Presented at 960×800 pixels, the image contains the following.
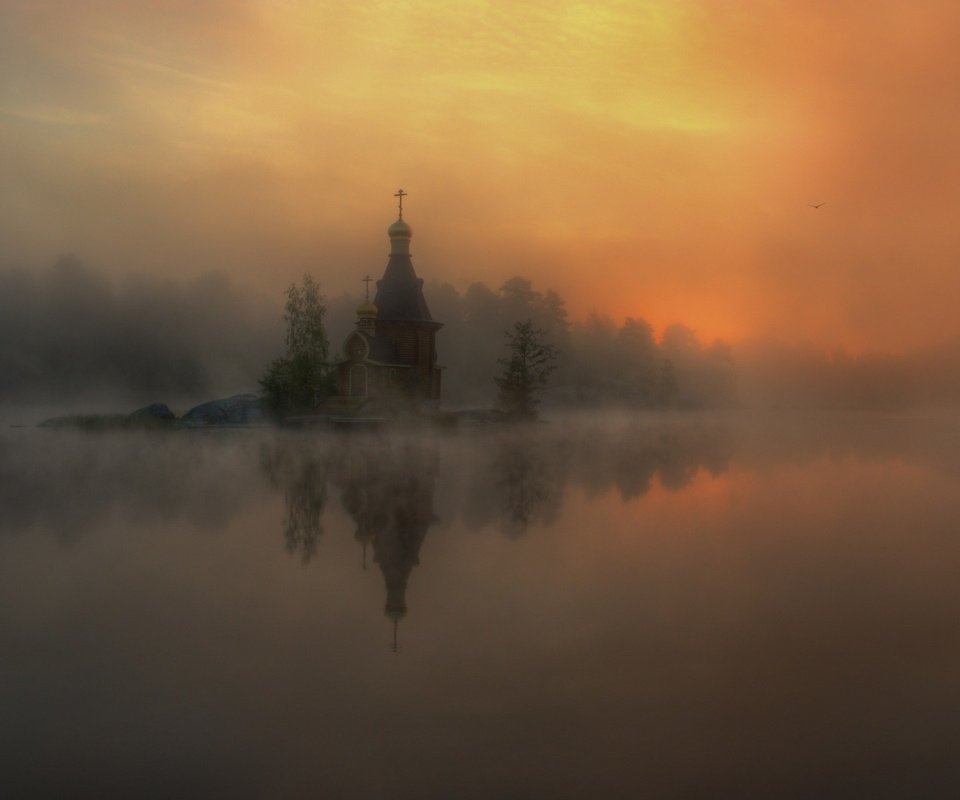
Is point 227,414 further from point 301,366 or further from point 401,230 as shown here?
point 401,230

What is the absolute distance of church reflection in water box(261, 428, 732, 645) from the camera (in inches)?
576

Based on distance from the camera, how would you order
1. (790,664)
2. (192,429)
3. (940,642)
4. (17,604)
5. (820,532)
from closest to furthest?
(790,664), (940,642), (17,604), (820,532), (192,429)

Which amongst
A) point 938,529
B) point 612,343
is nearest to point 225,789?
point 938,529

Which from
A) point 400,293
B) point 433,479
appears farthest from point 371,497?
point 400,293

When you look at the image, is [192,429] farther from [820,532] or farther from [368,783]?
[368,783]

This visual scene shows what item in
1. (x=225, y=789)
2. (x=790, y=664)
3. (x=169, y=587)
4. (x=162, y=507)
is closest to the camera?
(x=225, y=789)

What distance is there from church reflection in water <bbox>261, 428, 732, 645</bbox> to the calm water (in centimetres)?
17

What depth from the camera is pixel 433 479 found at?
898 inches

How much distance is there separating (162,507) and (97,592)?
6935 millimetres

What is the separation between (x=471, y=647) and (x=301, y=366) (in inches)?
1838

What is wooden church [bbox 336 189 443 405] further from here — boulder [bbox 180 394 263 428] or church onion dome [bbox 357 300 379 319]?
boulder [bbox 180 394 263 428]

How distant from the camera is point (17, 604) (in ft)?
33.6

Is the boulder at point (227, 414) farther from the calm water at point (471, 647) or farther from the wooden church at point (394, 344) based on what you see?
the calm water at point (471, 647)

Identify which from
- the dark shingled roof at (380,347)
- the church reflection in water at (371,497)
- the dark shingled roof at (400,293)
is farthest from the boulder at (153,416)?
the church reflection in water at (371,497)
